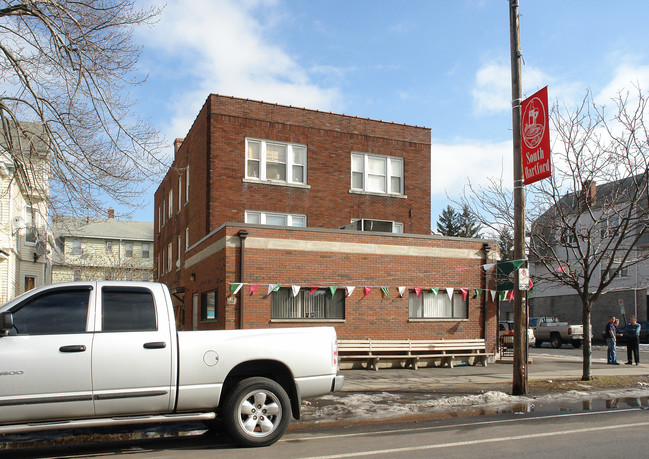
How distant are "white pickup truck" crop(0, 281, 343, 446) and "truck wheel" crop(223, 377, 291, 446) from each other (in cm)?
1

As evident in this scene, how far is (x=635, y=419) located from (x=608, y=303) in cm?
3549

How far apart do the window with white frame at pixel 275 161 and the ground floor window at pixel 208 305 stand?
490cm

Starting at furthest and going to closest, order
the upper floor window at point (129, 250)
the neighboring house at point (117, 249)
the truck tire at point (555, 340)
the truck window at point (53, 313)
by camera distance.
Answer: the upper floor window at point (129, 250) → the neighboring house at point (117, 249) → the truck tire at point (555, 340) → the truck window at point (53, 313)

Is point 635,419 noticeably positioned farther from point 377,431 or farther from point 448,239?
point 448,239

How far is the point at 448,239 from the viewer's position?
61.9ft

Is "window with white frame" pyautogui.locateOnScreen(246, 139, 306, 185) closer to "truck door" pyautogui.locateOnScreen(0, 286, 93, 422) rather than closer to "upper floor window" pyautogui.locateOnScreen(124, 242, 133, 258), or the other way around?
"truck door" pyautogui.locateOnScreen(0, 286, 93, 422)

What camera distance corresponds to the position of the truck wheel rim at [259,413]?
7441 millimetres

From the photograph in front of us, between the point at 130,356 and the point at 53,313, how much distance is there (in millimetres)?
1012

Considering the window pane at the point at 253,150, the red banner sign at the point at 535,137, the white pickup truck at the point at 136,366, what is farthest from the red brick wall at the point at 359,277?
the white pickup truck at the point at 136,366

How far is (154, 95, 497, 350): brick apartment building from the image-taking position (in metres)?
17.0

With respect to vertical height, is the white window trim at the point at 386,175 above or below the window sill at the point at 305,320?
above

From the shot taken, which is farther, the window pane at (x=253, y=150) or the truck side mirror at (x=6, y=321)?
the window pane at (x=253, y=150)

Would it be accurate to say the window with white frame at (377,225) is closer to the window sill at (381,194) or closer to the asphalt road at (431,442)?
the window sill at (381,194)

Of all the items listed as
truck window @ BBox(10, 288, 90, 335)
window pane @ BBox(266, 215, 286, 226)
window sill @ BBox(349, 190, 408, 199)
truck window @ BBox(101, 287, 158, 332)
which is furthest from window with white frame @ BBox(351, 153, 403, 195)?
truck window @ BBox(10, 288, 90, 335)
